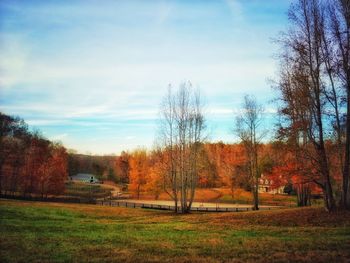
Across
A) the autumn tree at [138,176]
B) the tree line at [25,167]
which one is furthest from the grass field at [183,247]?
the autumn tree at [138,176]

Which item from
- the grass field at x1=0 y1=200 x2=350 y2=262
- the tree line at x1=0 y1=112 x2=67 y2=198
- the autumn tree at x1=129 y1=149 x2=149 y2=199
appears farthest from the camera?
the autumn tree at x1=129 y1=149 x2=149 y2=199

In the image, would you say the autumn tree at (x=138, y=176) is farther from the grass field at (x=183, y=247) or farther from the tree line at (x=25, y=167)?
the grass field at (x=183, y=247)

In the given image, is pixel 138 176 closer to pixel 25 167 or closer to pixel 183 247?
pixel 25 167

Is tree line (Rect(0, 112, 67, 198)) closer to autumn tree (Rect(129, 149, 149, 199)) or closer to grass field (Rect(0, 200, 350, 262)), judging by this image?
autumn tree (Rect(129, 149, 149, 199))

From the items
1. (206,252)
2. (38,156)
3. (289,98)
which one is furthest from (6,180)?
(206,252)

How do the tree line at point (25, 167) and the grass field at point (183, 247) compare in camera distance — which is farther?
the tree line at point (25, 167)

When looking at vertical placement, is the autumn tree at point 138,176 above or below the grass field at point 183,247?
above

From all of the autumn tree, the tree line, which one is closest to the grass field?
the tree line

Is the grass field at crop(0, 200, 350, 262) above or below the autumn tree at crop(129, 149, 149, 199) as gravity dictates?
below

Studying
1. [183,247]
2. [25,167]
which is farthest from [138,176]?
[183,247]

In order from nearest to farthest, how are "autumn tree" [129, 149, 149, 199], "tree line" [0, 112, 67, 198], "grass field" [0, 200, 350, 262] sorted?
"grass field" [0, 200, 350, 262]
"tree line" [0, 112, 67, 198]
"autumn tree" [129, 149, 149, 199]

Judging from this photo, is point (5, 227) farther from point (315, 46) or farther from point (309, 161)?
point (315, 46)

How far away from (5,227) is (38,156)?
48664 mm

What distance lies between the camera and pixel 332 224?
17328 mm
